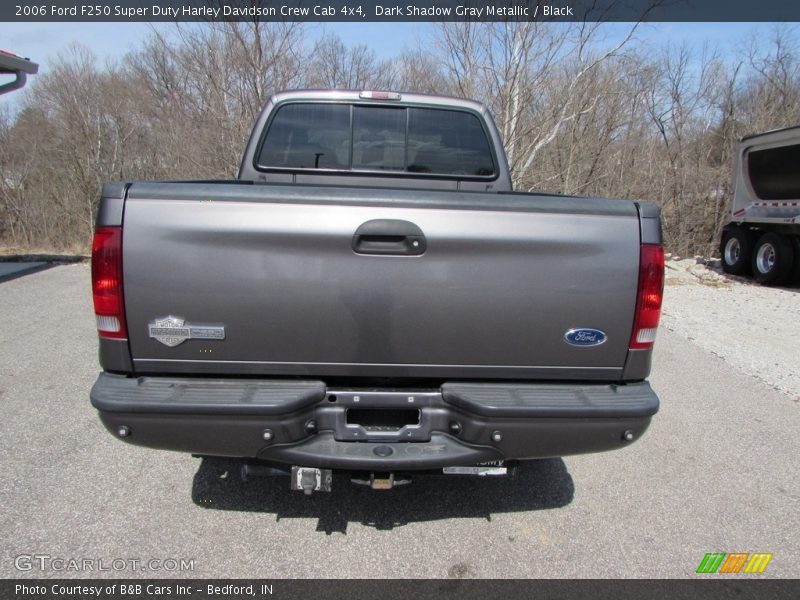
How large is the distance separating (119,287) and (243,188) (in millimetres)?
646

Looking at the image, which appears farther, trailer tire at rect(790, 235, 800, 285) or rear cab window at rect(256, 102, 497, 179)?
trailer tire at rect(790, 235, 800, 285)

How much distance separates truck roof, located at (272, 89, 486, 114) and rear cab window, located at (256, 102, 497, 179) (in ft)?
0.16

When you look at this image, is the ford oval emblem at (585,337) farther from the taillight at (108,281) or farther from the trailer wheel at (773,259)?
the trailer wheel at (773,259)

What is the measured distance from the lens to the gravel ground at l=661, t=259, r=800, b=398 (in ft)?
18.9

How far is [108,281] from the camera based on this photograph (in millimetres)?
2076

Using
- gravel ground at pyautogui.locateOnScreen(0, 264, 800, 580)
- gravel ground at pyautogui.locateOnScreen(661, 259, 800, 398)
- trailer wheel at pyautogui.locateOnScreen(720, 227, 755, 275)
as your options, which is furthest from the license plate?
trailer wheel at pyautogui.locateOnScreen(720, 227, 755, 275)

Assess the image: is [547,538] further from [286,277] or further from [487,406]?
[286,277]

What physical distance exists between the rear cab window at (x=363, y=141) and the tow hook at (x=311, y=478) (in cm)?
203

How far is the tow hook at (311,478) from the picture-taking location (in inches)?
90.5

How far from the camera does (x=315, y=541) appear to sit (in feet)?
8.51
